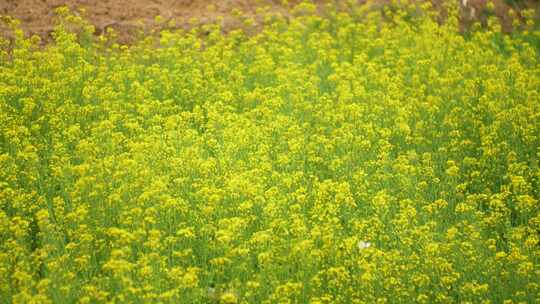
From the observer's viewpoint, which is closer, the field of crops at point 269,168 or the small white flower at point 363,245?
the field of crops at point 269,168

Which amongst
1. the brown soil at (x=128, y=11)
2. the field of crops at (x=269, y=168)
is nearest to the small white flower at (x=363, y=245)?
the field of crops at (x=269, y=168)

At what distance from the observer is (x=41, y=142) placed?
24.1ft

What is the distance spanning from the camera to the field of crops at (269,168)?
560 centimetres

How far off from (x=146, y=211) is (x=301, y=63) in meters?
4.25

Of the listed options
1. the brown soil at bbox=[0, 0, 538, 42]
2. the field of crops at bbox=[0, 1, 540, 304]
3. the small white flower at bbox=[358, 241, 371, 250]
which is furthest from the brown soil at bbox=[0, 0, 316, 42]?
the small white flower at bbox=[358, 241, 371, 250]

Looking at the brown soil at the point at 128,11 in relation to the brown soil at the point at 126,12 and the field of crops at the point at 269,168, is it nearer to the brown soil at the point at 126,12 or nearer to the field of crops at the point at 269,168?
the brown soil at the point at 126,12

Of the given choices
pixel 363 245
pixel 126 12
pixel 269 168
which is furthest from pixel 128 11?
pixel 363 245

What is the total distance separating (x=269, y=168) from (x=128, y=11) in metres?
4.74

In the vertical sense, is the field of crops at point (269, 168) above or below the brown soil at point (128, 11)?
below

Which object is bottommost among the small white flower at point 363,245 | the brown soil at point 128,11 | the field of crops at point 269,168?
the small white flower at point 363,245

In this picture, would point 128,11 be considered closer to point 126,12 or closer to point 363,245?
point 126,12

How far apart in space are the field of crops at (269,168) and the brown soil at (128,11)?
324 mm

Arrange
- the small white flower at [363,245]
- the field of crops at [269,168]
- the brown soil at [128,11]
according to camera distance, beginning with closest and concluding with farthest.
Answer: the field of crops at [269,168] → the small white flower at [363,245] → the brown soil at [128,11]

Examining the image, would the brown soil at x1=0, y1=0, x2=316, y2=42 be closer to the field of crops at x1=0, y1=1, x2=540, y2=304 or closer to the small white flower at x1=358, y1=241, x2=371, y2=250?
the field of crops at x1=0, y1=1, x2=540, y2=304
